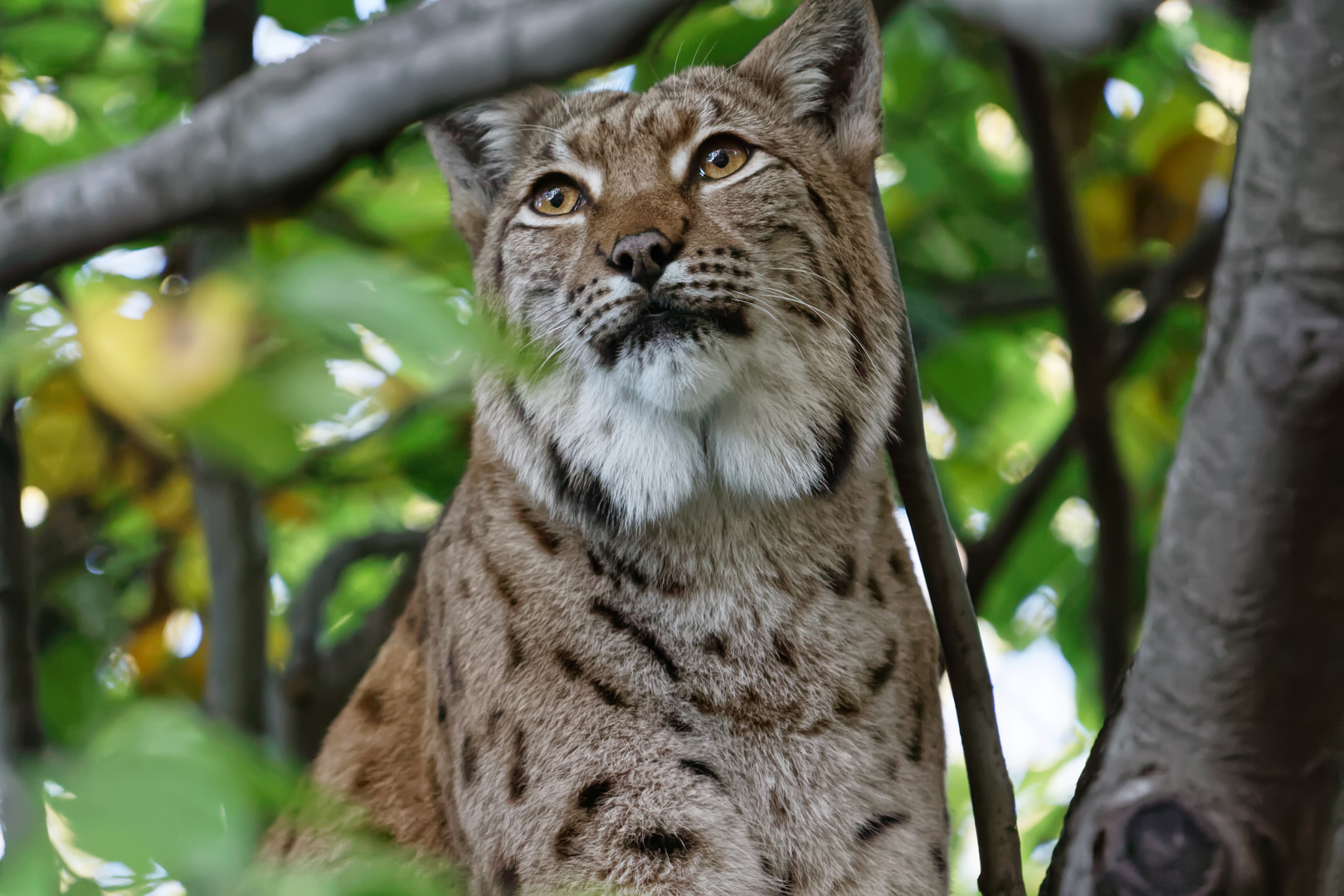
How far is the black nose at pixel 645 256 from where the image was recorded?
371cm

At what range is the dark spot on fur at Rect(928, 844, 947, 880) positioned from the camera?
12.7 feet

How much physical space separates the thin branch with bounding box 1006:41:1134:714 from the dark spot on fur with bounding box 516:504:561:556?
2462mm

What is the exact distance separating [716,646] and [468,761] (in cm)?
78

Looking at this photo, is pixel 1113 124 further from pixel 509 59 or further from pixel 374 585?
pixel 509 59

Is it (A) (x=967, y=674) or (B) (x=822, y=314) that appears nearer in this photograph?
(A) (x=967, y=674)

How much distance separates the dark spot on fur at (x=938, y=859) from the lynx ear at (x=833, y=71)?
2152mm

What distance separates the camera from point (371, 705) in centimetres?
459

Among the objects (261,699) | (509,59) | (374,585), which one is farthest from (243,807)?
(374,585)

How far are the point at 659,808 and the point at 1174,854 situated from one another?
4.80 feet

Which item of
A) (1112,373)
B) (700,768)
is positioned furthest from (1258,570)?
(1112,373)

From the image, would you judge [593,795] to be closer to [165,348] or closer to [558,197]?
[558,197]

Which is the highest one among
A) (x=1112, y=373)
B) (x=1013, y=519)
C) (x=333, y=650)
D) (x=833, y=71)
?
(x=833, y=71)

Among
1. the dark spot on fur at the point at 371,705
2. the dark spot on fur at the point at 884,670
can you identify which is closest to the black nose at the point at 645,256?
the dark spot on fur at the point at 884,670

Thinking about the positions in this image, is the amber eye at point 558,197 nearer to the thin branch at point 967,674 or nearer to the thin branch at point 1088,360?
the thin branch at point 967,674
